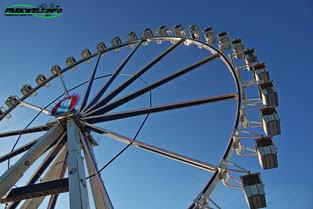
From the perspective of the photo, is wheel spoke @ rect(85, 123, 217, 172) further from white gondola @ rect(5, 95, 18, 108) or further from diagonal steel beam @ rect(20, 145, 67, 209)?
white gondola @ rect(5, 95, 18, 108)

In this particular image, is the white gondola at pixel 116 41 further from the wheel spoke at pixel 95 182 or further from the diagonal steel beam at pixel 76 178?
the diagonal steel beam at pixel 76 178

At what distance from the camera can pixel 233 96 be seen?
12703 millimetres

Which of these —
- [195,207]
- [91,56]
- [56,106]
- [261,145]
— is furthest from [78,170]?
[91,56]

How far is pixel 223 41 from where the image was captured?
54.7 ft

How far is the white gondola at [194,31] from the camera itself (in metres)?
17.5

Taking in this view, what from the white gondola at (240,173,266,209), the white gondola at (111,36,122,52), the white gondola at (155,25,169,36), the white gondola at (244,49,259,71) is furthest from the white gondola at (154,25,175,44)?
the white gondola at (240,173,266,209)

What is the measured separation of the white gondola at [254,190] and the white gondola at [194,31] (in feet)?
31.8

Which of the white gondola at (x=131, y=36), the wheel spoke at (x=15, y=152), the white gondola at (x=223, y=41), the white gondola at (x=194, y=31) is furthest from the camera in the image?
the white gondola at (x=131, y=36)

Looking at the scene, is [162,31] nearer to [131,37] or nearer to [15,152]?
[131,37]

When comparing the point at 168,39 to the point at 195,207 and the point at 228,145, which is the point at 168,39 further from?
the point at 195,207

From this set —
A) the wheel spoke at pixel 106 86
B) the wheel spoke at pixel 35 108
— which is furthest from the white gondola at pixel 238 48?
the wheel spoke at pixel 35 108

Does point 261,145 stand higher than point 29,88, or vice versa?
point 29,88

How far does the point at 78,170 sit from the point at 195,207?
4175mm

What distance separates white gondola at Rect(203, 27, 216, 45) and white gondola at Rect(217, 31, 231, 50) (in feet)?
1.13
